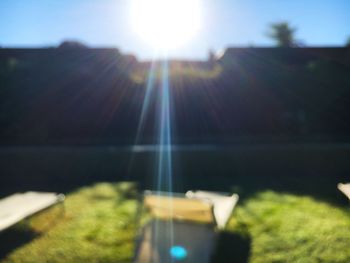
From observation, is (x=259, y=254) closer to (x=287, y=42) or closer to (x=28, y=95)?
(x=28, y=95)

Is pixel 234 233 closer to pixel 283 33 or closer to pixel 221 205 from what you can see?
pixel 221 205

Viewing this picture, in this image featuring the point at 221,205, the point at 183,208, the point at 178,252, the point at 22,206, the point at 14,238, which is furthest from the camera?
the point at 22,206

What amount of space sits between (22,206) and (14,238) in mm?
844

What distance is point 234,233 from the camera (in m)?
4.63

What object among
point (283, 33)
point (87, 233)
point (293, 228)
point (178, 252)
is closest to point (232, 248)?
point (178, 252)

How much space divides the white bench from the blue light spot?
2.63 metres

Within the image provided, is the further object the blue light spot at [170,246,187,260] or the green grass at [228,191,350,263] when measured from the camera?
the green grass at [228,191,350,263]

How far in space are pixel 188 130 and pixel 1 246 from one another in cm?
1099

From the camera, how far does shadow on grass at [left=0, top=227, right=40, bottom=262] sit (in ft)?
13.7

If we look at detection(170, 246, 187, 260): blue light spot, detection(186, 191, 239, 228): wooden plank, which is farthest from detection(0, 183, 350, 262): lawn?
detection(170, 246, 187, 260): blue light spot

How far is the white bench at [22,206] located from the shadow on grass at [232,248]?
10.6ft

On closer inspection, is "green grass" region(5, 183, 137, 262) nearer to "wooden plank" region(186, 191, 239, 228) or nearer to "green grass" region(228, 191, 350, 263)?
"wooden plank" region(186, 191, 239, 228)

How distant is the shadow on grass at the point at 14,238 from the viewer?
419 centimetres

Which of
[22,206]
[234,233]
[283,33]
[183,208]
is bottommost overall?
[234,233]
